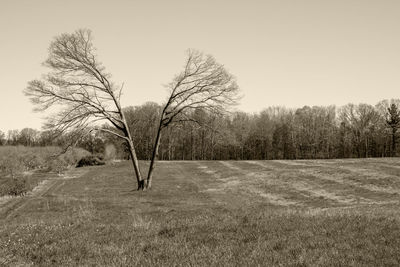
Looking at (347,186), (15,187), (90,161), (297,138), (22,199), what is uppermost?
(297,138)

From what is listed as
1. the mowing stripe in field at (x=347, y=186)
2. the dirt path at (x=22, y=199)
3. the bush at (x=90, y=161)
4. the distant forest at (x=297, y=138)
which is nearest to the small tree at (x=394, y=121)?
the distant forest at (x=297, y=138)

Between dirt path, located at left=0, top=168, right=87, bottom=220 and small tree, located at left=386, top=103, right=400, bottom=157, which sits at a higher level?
small tree, located at left=386, top=103, right=400, bottom=157

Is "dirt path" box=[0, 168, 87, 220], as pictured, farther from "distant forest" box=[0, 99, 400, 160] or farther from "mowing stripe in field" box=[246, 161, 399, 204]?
"distant forest" box=[0, 99, 400, 160]

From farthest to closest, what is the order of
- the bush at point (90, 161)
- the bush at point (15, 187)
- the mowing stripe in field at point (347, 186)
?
the bush at point (90, 161) → the bush at point (15, 187) → the mowing stripe in field at point (347, 186)

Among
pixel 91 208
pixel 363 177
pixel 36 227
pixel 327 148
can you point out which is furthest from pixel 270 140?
pixel 36 227

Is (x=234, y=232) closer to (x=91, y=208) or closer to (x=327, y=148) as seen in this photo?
(x=91, y=208)

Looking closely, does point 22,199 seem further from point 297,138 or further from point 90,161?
point 297,138

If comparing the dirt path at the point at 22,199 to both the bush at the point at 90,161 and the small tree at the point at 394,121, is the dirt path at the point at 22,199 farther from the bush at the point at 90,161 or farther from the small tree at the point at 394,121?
the small tree at the point at 394,121

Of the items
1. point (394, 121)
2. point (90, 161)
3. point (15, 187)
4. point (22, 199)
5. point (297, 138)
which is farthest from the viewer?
point (297, 138)

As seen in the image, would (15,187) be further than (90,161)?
No

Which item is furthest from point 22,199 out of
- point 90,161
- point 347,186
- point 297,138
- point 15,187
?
point 297,138

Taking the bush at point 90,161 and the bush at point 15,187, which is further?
the bush at point 90,161

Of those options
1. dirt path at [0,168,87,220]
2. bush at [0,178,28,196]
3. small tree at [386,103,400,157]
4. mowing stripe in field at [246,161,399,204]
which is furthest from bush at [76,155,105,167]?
small tree at [386,103,400,157]

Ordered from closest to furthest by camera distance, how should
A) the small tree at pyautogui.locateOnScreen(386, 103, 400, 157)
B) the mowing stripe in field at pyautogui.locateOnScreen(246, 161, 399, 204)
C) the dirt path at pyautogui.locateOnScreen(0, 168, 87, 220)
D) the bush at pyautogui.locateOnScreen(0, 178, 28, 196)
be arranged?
the dirt path at pyautogui.locateOnScreen(0, 168, 87, 220) → the mowing stripe in field at pyautogui.locateOnScreen(246, 161, 399, 204) → the bush at pyautogui.locateOnScreen(0, 178, 28, 196) → the small tree at pyautogui.locateOnScreen(386, 103, 400, 157)
